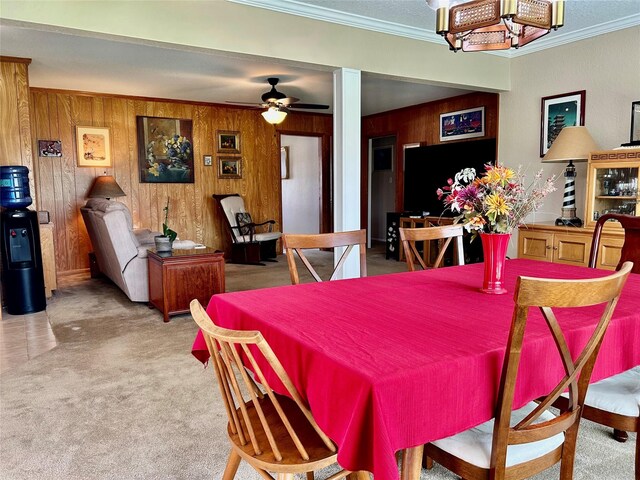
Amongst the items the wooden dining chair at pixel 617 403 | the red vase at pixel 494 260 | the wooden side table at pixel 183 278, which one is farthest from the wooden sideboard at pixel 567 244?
the wooden side table at pixel 183 278

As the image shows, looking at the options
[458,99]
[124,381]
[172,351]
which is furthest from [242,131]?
[124,381]

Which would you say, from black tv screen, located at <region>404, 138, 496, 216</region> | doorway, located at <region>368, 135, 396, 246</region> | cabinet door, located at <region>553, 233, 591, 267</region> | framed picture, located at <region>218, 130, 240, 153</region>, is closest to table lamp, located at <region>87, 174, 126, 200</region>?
framed picture, located at <region>218, 130, 240, 153</region>

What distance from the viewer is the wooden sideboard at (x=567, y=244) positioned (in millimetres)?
3895

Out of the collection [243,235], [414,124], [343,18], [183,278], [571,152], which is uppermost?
[343,18]

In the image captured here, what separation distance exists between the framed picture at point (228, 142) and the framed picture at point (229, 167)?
0.42ft

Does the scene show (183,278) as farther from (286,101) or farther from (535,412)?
(535,412)

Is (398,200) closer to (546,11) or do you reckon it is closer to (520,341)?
(546,11)

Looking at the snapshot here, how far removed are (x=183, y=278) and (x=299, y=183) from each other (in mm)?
5573

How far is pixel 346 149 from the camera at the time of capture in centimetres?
412

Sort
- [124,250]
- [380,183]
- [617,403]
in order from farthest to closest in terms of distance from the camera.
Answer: [380,183] < [124,250] < [617,403]

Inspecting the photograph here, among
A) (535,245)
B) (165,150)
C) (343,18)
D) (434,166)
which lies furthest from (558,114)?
(165,150)

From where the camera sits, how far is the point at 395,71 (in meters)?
4.33

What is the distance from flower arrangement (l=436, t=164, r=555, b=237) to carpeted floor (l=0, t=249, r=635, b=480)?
994mm

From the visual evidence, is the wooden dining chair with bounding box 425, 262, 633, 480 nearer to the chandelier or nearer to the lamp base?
the chandelier
